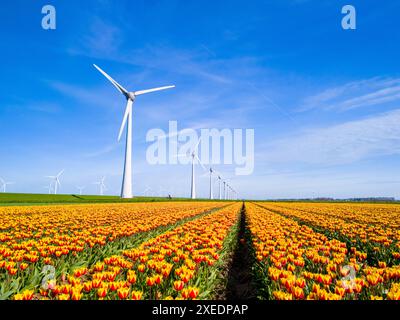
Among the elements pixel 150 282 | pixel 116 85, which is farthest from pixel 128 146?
pixel 150 282

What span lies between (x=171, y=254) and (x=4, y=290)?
4098 mm

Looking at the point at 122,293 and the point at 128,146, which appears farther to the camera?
the point at 128,146

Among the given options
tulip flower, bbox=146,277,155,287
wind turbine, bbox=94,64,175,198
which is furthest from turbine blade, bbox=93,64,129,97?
tulip flower, bbox=146,277,155,287

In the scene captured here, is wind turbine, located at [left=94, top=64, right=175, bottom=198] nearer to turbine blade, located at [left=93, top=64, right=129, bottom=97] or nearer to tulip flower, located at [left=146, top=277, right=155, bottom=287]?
turbine blade, located at [left=93, top=64, right=129, bottom=97]

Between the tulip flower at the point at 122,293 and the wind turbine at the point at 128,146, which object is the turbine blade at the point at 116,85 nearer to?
the wind turbine at the point at 128,146

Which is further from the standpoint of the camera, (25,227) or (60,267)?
(25,227)

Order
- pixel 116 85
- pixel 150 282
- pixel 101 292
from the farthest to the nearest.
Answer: pixel 116 85, pixel 150 282, pixel 101 292

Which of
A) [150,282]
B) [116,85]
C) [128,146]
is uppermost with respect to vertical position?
[116,85]

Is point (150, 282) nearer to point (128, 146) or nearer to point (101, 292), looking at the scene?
point (101, 292)

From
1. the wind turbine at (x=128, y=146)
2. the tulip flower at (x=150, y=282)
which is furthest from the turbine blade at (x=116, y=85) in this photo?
the tulip flower at (x=150, y=282)

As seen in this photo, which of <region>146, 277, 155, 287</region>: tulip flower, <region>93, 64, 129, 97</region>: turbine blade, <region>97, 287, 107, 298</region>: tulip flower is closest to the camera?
<region>97, 287, 107, 298</region>: tulip flower

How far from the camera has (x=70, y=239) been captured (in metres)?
9.80
